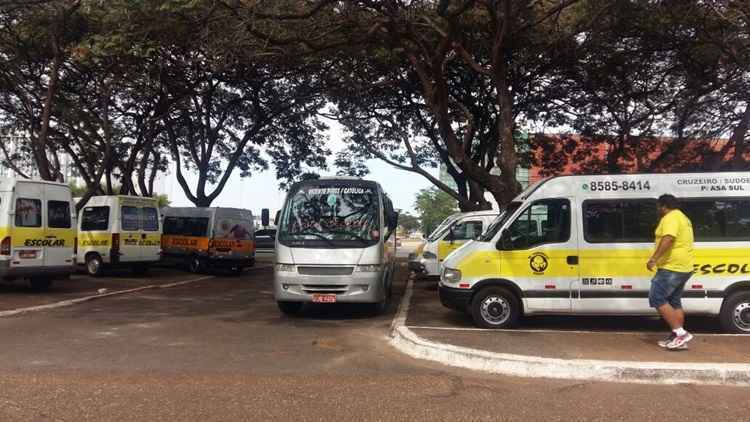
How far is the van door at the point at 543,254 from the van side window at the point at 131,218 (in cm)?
1258

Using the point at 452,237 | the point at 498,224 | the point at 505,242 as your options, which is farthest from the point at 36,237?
the point at 505,242

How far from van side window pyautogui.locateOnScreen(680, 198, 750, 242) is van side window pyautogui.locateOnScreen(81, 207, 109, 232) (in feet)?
49.6

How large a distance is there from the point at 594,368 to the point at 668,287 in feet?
5.27

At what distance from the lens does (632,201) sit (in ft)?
29.6

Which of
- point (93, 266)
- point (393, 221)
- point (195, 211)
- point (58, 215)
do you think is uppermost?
point (195, 211)

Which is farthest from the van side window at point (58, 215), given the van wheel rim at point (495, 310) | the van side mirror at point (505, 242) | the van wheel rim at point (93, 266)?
the van side mirror at point (505, 242)

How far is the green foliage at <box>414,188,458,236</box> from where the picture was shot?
73.4m

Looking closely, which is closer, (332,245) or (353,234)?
(332,245)

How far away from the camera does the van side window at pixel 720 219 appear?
28.8 ft

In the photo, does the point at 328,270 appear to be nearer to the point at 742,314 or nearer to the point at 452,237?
the point at 452,237

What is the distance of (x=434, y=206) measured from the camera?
74.9 m

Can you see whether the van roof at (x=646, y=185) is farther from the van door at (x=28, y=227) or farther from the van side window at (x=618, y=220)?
the van door at (x=28, y=227)

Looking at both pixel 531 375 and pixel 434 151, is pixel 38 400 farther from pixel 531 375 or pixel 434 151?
pixel 434 151

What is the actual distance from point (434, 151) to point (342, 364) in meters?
20.9
